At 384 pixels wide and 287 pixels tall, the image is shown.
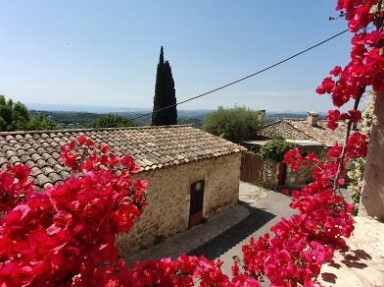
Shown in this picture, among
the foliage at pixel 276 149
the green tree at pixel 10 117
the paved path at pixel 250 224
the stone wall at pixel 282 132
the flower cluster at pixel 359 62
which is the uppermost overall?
the flower cluster at pixel 359 62

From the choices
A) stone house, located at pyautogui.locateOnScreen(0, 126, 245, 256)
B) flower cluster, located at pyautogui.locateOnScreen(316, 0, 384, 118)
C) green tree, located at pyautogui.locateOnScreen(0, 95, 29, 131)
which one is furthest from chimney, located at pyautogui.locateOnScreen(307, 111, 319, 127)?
flower cluster, located at pyautogui.locateOnScreen(316, 0, 384, 118)

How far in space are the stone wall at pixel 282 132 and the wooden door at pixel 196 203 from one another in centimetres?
1328

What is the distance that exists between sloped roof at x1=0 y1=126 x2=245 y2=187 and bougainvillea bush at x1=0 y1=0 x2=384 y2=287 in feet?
18.9

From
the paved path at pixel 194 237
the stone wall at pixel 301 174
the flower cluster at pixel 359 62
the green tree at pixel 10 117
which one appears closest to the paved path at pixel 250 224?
the paved path at pixel 194 237

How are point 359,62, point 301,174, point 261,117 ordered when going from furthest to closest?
point 261,117 → point 301,174 → point 359,62

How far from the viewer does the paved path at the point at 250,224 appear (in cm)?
1002

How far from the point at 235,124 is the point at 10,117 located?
59.4 feet

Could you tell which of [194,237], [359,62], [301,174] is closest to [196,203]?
[194,237]

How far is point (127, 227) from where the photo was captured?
1.77 meters

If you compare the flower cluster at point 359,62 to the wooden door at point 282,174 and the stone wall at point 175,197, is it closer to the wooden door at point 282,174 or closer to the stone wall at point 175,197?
the stone wall at point 175,197

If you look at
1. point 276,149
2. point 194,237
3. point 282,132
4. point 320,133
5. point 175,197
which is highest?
point 320,133

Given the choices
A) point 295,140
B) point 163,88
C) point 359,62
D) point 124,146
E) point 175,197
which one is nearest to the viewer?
point 359,62

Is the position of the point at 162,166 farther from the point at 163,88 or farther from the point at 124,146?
the point at 163,88

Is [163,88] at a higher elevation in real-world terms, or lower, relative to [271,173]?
higher
